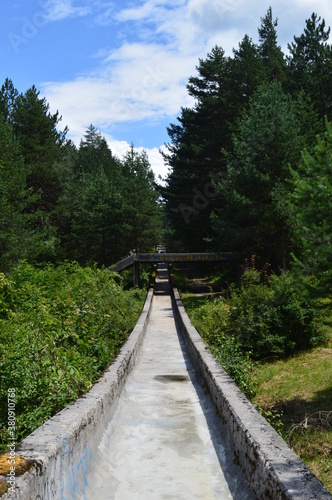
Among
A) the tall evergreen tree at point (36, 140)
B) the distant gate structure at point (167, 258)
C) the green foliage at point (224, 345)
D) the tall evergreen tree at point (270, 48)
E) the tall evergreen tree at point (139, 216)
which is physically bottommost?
the green foliage at point (224, 345)

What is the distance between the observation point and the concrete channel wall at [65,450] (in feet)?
10.4

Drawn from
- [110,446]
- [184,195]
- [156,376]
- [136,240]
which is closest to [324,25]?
[184,195]

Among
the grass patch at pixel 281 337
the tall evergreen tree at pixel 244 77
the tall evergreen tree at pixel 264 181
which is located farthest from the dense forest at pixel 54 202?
the grass patch at pixel 281 337

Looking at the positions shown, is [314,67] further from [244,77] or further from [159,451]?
[159,451]

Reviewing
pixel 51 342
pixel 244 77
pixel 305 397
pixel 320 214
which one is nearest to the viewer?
pixel 51 342

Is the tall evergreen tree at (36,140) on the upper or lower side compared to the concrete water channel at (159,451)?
upper

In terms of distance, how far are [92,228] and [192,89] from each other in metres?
13.6

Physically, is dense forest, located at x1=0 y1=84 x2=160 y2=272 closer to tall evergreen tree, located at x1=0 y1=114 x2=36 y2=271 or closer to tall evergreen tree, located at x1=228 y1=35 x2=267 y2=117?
tall evergreen tree, located at x1=0 y1=114 x2=36 y2=271

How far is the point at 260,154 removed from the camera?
24578 mm

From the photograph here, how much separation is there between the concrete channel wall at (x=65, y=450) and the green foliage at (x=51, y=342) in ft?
1.26

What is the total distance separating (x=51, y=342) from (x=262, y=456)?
3.52 m

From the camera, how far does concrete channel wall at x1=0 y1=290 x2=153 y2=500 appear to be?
10.4ft

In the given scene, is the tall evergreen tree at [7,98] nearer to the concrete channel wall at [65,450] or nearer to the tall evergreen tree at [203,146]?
the tall evergreen tree at [203,146]

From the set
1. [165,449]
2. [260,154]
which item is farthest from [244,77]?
[165,449]
